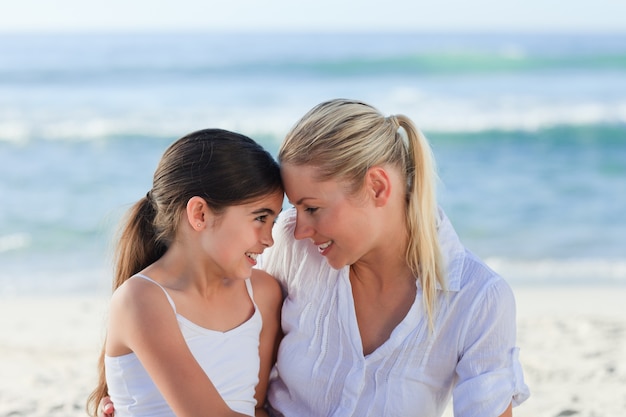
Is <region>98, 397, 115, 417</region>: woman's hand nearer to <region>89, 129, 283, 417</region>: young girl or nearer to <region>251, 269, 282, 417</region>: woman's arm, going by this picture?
<region>89, 129, 283, 417</region>: young girl

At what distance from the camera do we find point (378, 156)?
264 cm

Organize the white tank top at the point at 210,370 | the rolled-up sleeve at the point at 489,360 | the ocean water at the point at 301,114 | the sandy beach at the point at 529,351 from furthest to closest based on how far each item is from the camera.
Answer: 1. the ocean water at the point at 301,114
2. the sandy beach at the point at 529,351
3. the white tank top at the point at 210,370
4. the rolled-up sleeve at the point at 489,360

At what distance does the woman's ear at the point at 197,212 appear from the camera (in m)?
2.68

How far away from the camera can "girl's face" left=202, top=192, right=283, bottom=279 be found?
8.84ft

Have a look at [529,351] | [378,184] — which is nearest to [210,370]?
[378,184]

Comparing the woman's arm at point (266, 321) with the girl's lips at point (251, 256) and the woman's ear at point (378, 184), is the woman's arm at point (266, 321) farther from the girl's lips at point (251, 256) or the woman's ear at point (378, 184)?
the woman's ear at point (378, 184)

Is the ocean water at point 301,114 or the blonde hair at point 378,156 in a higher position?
the blonde hair at point 378,156

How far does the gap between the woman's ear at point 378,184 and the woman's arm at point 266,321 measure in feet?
1.77

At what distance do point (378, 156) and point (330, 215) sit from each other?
24 cm

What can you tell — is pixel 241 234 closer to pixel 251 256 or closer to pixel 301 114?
pixel 251 256

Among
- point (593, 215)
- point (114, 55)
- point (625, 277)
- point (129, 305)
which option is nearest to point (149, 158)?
point (593, 215)

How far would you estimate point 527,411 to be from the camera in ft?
14.6

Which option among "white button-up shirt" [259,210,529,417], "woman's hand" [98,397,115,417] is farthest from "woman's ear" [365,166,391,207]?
"woman's hand" [98,397,115,417]

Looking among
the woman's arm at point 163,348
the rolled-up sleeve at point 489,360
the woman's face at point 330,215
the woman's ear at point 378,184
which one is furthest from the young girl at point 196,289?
the rolled-up sleeve at point 489,360
